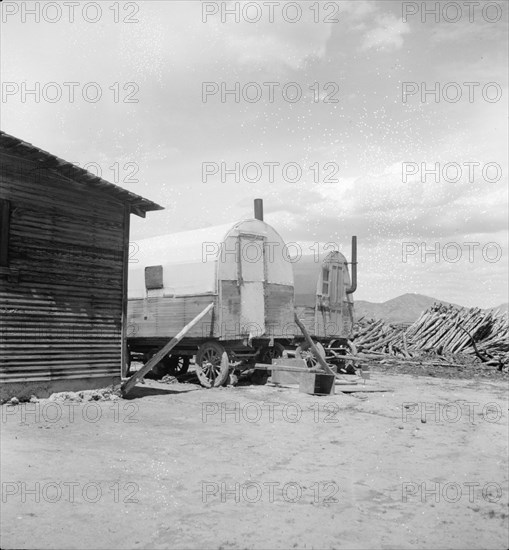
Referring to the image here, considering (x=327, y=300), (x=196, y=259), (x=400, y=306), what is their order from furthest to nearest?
(x=400, y=306) → (x=327, y=300) → (x=196, y=259)

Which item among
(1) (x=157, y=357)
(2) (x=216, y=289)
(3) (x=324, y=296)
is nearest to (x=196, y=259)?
(2) (x=216, y=289)

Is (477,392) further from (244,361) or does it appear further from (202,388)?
(202,388)

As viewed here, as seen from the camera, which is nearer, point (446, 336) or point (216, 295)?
point (216, 295)

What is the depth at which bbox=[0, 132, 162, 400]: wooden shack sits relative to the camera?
10.9 m

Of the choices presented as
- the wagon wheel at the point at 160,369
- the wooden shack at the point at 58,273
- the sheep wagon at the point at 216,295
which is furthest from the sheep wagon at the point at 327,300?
the wooden shack at the point at 58,273

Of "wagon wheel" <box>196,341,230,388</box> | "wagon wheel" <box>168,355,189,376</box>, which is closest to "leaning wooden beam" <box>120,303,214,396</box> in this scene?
"wagon wheel" <box>196,341,230,388</box>

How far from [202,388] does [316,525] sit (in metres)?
9.71

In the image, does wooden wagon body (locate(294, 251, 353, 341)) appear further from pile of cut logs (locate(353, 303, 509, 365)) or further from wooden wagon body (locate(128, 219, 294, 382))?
pile of cut logs (locate(353, 303, 509, 365))

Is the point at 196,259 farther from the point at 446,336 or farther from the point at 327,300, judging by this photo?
the point at 446,336

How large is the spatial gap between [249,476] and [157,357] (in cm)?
642

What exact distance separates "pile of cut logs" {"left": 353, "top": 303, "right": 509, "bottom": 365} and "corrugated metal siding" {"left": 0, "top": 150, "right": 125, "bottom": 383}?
1612 cm

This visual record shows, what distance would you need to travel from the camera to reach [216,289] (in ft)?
48.3

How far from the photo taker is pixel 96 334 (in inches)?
489

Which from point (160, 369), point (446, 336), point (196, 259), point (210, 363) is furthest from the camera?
point (446, 336)
